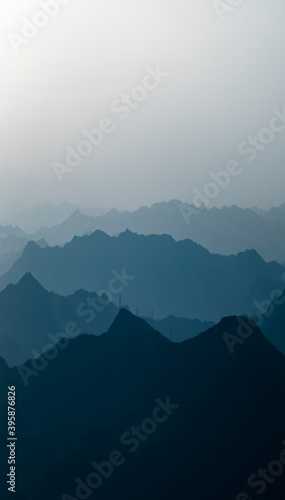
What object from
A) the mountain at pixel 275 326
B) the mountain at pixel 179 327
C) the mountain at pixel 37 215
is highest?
the mountain at pixel 37 215

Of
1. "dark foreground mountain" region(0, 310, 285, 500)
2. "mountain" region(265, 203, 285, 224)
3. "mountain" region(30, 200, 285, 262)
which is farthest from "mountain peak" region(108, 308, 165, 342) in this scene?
"mountain" region(265, 203, 285, 224)

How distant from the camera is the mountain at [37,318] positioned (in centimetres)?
212

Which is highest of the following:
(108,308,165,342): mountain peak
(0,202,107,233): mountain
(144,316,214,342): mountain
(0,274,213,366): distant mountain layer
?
(0,202,107,233): mountain

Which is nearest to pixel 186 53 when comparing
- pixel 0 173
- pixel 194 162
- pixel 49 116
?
pixel 194 162

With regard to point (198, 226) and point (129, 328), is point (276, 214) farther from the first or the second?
point (129, 328)

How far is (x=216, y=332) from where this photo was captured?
7.06 feet

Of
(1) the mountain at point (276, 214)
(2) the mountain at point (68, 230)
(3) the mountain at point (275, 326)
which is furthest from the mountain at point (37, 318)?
(1) the mountain at point (276, 214)

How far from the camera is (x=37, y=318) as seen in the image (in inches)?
84.0

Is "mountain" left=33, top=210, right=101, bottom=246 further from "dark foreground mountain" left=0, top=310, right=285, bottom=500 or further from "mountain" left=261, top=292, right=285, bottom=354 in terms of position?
"mountain" left=261, top=292, right=285, bottom=354

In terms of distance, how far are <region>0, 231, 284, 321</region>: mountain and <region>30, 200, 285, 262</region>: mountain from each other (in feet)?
0.10

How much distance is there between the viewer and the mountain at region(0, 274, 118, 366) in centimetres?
212

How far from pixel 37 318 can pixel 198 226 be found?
728 mm

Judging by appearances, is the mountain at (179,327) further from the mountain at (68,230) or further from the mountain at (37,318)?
the mountain at (68,230)

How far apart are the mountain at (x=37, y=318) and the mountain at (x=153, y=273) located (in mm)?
37
